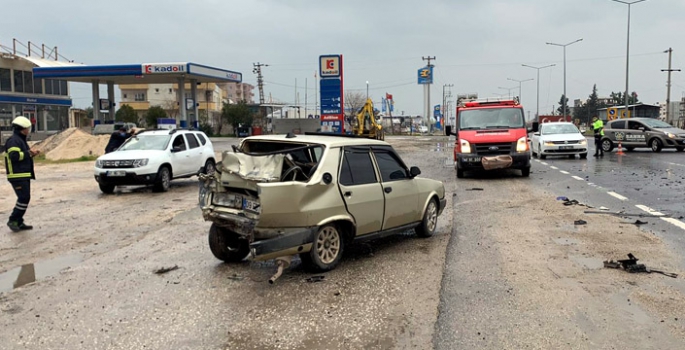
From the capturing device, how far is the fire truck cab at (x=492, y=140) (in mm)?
16047

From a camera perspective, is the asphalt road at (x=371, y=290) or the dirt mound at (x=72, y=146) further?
the dirt mound at (x=72, y=146)

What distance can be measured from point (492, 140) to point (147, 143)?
32.1 feet

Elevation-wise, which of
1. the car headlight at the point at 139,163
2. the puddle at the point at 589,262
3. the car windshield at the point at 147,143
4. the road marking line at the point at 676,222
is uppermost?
the car windshield at the point at 147,143

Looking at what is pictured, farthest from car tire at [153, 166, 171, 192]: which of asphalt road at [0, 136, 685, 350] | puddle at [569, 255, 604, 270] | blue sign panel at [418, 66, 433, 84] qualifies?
blue sign panel at [418, 66, 433, 84]

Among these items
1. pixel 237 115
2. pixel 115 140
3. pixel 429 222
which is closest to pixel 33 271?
pixel 429 222

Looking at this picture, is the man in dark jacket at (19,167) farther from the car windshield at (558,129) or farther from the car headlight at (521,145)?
the car windshield at (558,129)

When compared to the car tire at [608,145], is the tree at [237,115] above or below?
above

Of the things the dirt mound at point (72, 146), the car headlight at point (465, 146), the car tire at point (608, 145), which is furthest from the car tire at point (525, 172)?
the dirt mound at point (72, 146)

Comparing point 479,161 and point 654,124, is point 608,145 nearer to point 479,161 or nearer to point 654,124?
point 654,124

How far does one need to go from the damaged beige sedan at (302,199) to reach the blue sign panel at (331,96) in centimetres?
1935

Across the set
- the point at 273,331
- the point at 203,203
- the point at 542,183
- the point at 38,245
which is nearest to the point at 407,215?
the point at 203,203

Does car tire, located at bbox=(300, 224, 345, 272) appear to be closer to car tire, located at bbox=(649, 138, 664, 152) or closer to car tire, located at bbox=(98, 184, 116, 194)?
car tire, located at bbox=(98, 184, 116, 194)

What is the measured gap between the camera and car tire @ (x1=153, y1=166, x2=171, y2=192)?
14.6m

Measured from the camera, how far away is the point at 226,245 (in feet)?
22.4
